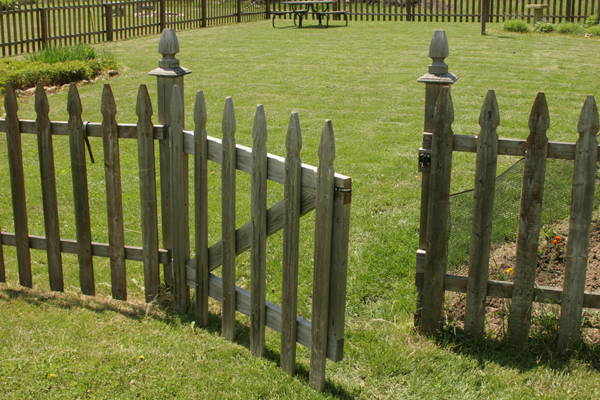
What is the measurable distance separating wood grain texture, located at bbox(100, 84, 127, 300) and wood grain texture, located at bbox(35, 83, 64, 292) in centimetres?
38

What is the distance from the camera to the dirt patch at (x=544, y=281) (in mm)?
3490

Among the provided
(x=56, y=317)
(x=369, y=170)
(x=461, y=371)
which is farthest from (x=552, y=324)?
(x=369, y=170)

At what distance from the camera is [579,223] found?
10.6 feet

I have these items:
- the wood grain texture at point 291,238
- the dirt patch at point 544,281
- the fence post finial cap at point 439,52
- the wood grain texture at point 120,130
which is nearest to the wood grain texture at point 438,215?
the dirt patch at point 544,281

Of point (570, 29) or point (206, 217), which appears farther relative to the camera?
point (570, 29)

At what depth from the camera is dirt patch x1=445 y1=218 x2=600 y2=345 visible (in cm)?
349

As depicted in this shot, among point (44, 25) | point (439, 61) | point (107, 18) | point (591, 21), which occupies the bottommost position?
point (439, 61)

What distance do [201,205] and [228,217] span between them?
0.27 m

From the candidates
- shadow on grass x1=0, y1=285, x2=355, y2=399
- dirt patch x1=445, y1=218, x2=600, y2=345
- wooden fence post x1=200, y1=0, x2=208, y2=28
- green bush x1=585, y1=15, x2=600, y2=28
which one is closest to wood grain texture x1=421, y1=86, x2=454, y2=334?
dirt patch x1=445, y1=218, x2=600, y2=345

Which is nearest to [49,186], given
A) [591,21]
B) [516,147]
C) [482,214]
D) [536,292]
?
[482,214]

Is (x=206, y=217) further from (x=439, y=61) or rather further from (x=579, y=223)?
(x=579, y=223)

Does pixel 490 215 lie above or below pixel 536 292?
above

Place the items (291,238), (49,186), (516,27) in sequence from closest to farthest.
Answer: (291,238), (49,186), (516,27)

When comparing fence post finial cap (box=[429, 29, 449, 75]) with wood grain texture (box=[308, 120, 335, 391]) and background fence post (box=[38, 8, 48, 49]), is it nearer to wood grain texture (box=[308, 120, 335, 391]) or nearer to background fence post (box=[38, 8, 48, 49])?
wood grain texture (box=[308, 120, 335, 391])
